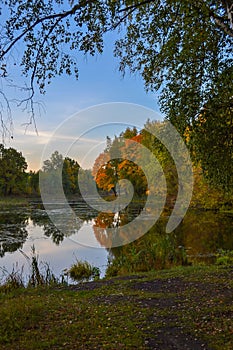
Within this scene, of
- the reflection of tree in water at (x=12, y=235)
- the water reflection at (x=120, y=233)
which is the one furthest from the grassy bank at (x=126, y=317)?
the reflection of tree in water at (x=12, y=235)

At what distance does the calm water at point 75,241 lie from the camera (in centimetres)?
1170

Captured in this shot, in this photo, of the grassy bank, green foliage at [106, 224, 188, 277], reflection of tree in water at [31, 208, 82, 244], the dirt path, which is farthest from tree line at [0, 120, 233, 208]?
the grassy bank

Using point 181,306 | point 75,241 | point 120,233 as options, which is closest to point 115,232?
point 120,233

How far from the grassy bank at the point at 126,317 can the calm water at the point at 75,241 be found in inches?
159

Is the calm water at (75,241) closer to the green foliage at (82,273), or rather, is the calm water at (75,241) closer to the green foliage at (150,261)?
the green foliage at (82,273)

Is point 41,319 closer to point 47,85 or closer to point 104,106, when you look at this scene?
point 47,85

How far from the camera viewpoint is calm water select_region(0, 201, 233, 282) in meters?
11.7

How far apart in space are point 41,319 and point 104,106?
10204mm

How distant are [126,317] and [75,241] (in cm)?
1161

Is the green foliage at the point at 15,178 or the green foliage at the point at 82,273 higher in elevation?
the green foliage at the point at 15,178

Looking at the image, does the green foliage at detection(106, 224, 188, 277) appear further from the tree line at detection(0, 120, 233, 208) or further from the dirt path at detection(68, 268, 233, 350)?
the tree line at detection(0, 120, 233, 208)

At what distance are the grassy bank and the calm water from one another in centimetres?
403

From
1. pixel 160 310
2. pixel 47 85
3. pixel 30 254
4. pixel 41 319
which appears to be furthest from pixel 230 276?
pixel 30 254

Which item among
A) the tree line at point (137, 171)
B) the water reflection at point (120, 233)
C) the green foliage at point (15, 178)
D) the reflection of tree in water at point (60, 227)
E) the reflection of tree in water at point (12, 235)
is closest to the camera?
the water reflection at point (120, 233)
